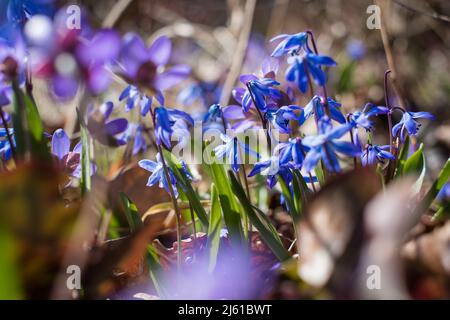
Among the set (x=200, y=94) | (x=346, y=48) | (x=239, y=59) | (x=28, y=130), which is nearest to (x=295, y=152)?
(x=28, y=130)

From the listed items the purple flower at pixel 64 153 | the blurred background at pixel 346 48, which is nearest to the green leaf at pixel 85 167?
the purple flower at pixel 64 153

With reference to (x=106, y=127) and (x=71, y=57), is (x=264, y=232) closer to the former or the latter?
(x=71, y=57)

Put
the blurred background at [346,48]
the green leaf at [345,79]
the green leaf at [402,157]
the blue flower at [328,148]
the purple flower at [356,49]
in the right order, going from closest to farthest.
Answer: the blue flower at [328,148] → the green leaf at [402,157] → the green leaf at [345,79] → the blurred background at [346,48] → the purple flower at [356,49]

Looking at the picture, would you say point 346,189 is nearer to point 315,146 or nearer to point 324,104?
point 315,146

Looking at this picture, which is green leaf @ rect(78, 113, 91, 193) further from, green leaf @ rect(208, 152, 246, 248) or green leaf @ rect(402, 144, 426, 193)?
green leaf @ rect(402, 144, 426, 193)

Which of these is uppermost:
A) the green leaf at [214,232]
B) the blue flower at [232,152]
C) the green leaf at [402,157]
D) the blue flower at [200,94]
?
the blue flower at [200,94]

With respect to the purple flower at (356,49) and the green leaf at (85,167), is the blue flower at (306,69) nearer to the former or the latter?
the green leaf at (85,167)
